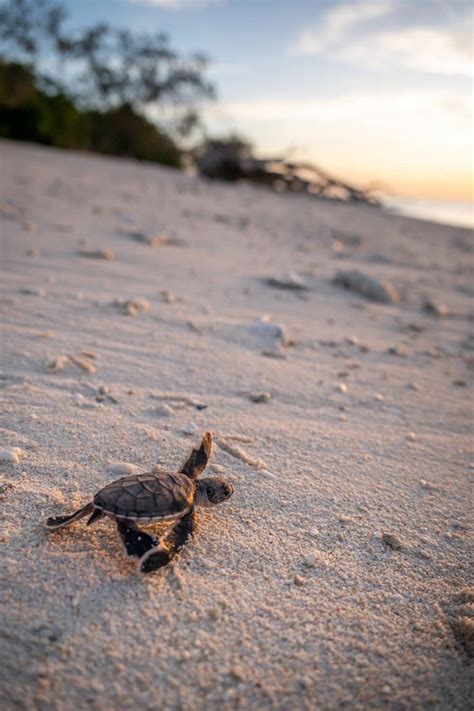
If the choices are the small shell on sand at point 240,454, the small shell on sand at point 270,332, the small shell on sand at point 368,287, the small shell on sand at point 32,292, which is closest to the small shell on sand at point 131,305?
the small shell on sand at point 32,292

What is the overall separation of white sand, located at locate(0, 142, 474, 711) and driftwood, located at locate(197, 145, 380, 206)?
20.9 feet

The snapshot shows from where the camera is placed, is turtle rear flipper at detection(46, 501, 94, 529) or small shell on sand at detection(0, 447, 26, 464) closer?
turtle rear flipper at detection(46, 501, 94, 529)

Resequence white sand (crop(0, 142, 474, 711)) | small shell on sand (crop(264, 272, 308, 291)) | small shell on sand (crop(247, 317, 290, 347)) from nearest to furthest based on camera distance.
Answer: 1. white sand (crop(0, 142, 474, 711))
2. small shell on sand (crop(247, 317, 290, 347))
3. small shell on sand (crop(264, 272, 308, 291))

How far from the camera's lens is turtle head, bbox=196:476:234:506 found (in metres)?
1.56

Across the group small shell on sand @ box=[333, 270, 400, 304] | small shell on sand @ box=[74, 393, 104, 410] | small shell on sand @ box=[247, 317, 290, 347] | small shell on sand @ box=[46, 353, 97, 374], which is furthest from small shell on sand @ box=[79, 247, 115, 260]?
small shell on sand @ box=[74, 393, 104, 410]

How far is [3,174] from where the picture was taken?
620 centimetres

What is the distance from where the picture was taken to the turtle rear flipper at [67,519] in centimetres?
138

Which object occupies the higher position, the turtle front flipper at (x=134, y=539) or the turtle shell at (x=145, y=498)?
the turtle shell at (x=145, y=498)


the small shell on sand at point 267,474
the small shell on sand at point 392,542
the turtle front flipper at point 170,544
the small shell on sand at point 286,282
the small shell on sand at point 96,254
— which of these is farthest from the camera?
the small shell on sand at point 286,282

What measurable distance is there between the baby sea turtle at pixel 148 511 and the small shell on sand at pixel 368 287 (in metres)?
3.10

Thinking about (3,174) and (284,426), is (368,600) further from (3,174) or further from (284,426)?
(3,174)

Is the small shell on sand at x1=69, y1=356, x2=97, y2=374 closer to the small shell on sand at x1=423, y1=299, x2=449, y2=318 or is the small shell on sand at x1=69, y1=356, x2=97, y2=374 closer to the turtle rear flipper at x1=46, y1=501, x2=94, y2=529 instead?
the turtle rear flipper at x1=46, y1=501, x2=94, y2=529

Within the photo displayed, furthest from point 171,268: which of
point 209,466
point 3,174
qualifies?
point 3,174

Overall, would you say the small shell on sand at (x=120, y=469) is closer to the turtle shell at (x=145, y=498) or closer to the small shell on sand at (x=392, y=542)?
the turtle shell at (x=145, y=498)
